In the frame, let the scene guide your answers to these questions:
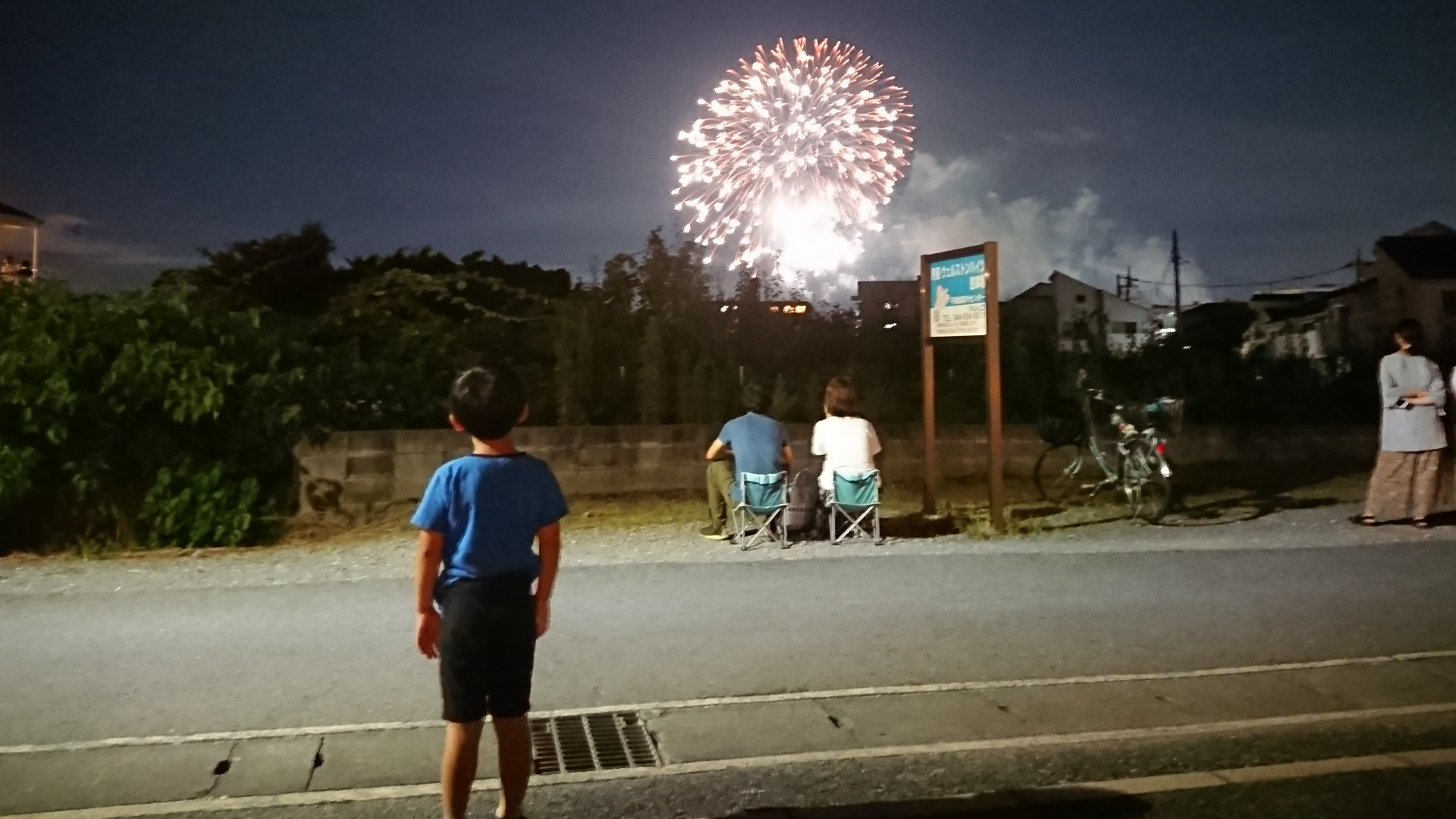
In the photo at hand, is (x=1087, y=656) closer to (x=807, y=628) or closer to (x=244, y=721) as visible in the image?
(x=807, y=628)

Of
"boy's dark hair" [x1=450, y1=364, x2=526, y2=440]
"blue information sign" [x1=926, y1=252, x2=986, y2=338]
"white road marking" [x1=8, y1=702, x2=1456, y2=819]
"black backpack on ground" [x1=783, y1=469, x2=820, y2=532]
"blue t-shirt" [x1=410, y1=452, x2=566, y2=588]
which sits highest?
"blue information sign" [x1=926, y1=252, x2=986, y2=338]

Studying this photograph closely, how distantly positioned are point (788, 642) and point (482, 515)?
3.52m

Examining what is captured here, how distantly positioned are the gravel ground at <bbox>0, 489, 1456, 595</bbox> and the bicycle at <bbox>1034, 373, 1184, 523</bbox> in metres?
0.31

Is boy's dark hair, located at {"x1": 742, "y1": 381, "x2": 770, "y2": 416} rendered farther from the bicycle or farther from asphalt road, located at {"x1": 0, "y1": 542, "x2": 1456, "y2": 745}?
the bicycle

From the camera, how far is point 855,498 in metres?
10.5

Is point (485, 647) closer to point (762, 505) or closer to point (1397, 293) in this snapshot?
point (762, 505)

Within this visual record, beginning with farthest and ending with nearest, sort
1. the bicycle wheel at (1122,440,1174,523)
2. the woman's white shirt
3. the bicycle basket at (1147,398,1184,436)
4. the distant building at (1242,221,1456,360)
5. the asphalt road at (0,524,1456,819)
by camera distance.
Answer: the distant building at (1242,221,1456,360), the bicycle basket at (1147,398,1184,436), the bicycle wheel at (1122,440,1174,523), the woman's white shirt, the asphalt road at (0,524,1456,819)

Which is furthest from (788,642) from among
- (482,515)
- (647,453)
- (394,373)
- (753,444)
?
(394,373)

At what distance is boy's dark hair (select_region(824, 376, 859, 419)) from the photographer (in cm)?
1069

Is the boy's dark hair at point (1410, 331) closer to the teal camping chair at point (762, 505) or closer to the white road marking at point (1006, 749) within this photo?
the teal camping chair at point (762, 505)

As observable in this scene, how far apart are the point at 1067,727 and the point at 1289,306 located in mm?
43712

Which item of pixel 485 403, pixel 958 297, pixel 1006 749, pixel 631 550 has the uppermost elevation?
pixel 958 297

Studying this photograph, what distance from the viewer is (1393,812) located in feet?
15.4

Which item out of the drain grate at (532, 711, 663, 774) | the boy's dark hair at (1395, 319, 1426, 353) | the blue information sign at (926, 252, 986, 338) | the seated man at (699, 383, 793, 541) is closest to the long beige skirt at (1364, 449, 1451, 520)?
the boy's dark hair at (1395, 319, 1426, 353)
